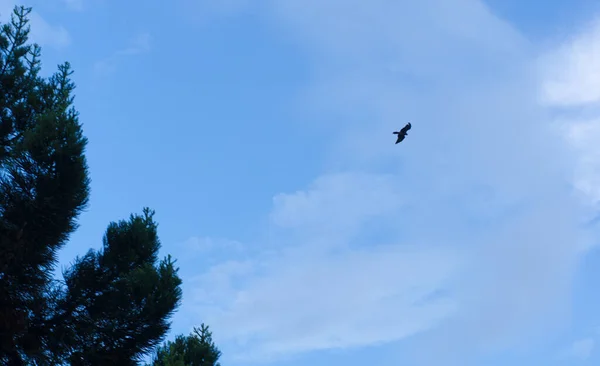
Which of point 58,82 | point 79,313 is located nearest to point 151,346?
point 79,313

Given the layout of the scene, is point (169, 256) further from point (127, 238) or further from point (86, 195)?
point (86, 195)

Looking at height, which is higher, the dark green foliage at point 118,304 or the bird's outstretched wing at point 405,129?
the bird's outstretched wing at point 405,129

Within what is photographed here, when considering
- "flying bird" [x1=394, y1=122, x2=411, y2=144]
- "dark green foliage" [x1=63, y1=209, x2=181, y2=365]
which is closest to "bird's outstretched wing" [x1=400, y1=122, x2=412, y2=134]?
"flying bird" [x1=394, y1=122, x2=411, y2=144]

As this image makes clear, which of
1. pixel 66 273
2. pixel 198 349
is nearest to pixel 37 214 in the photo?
pixel 66 273

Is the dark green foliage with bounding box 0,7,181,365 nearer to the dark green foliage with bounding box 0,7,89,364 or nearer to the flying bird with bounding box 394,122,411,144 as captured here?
the dark green foliage with bounding box 0,7,89,364

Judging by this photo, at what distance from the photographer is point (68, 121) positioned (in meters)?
17.0

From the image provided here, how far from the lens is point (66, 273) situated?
1750 cm

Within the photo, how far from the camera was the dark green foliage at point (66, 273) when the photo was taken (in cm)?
1658

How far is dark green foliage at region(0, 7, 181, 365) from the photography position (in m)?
16.6

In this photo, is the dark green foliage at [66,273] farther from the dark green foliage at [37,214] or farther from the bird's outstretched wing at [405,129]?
the bird's outstretched wing at [405,129]

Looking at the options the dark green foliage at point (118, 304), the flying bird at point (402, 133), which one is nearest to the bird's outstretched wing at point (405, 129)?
the flying bird at point (402, 133)

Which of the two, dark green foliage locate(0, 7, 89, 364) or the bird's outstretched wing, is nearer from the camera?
the bird's outstretched wing

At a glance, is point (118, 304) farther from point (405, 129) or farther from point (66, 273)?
point (405, 129)

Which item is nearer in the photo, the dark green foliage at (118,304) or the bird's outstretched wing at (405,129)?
the bird's outstretched wing at (405,129)
